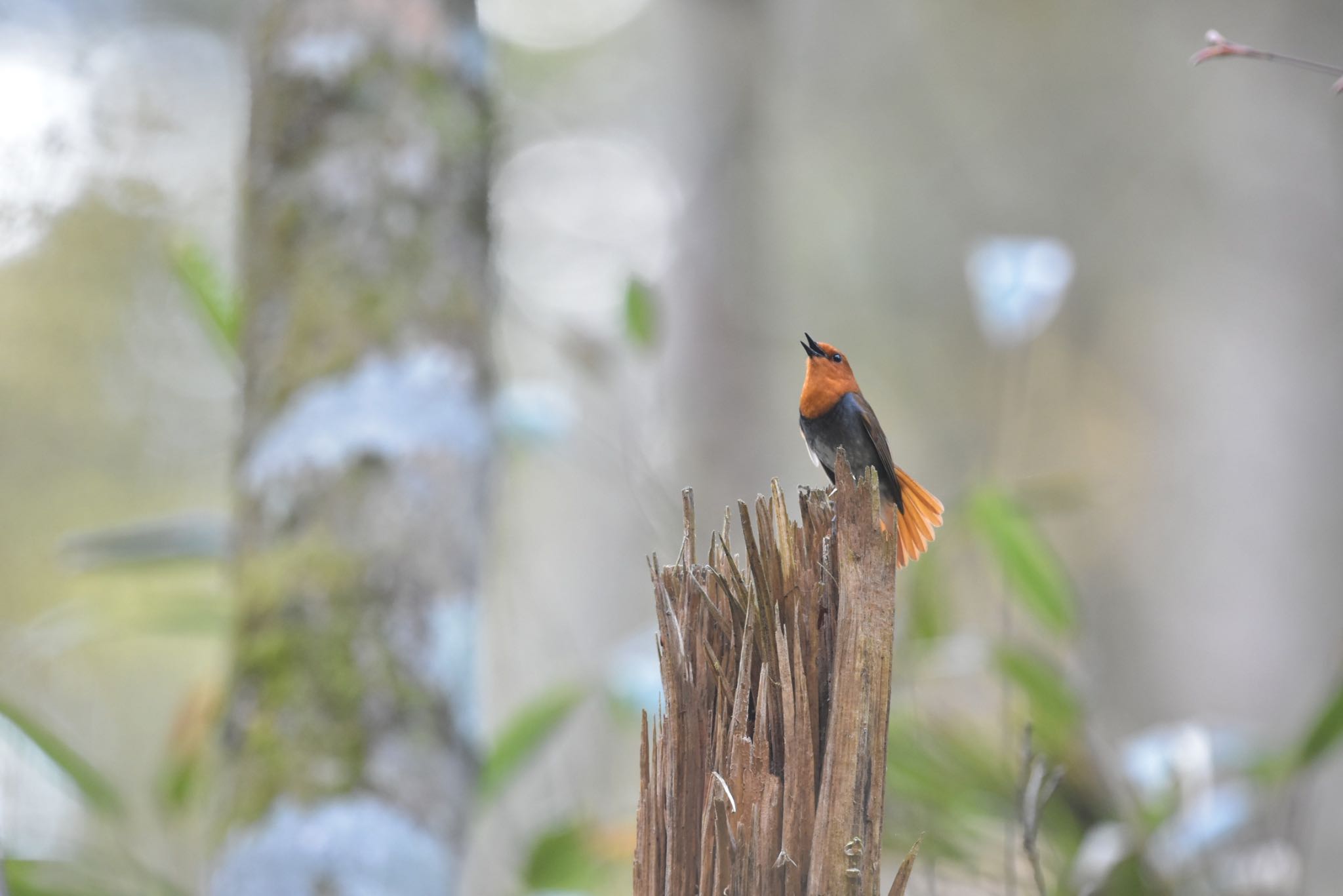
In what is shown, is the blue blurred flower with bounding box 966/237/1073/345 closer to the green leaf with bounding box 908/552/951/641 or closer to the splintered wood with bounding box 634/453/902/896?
the green leaf with bounding box 908/552/951/641

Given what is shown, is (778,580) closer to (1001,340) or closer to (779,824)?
(779,824)

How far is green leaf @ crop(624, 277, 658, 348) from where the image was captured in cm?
332

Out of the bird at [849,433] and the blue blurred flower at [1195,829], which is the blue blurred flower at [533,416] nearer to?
the bird at [849,433]

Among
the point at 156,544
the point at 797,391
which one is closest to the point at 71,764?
the point at 156,544

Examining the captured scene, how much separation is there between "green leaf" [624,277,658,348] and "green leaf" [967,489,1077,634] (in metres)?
1.11

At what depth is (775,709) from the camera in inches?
44.1

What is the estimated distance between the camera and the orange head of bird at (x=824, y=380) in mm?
1622

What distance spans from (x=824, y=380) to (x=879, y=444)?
0.13 m

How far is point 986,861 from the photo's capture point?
3.17 metres

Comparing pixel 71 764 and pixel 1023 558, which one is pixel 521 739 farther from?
pixel 1023 558

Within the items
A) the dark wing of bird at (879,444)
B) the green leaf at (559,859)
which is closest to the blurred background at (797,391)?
the green leaf at (559,859)

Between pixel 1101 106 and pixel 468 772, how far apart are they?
8886mm

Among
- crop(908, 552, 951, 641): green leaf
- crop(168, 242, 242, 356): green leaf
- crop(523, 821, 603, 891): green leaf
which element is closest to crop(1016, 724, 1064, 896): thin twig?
crop(908, 552, 951, 641): green leaf

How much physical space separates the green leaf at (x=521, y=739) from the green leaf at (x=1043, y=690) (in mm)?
1172
